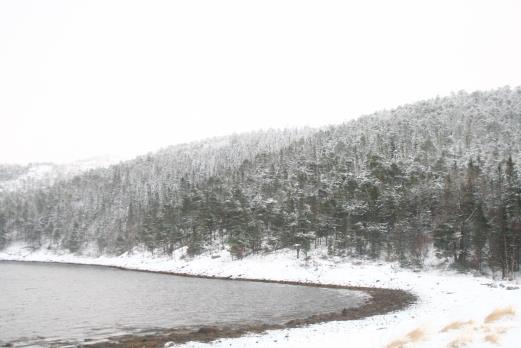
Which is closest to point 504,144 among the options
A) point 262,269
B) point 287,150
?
point 287,150

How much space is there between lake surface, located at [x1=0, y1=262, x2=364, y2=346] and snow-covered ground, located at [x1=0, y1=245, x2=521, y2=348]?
7.47 metres

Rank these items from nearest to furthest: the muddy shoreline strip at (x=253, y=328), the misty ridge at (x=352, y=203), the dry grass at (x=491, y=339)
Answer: the dry grass at (x=491, y=339) < the muddy shoreline strip at (x=253, y=328) < the misty ridge at (x=352, y=203)

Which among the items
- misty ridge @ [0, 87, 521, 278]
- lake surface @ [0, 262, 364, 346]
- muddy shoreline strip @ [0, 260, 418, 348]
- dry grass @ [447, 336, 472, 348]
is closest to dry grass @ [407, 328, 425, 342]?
dry grass @ [447, 336, 472, 348]

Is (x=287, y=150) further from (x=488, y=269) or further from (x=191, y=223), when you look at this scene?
(x=488, y=269)

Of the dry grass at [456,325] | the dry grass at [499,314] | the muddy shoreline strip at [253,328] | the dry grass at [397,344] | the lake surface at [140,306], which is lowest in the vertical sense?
the lake surface at [140,306]

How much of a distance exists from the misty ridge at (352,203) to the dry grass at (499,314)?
146 feet

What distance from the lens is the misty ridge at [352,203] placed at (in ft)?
218

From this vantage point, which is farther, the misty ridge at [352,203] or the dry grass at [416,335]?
the misty ridge at [352,203]

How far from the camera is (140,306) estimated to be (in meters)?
42.2

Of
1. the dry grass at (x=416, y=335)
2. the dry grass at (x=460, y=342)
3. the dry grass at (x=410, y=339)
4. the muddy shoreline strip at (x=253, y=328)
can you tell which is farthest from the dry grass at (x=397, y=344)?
the muddy shoreline strip at (x=253, y=328)

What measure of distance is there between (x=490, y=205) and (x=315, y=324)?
2196 inches

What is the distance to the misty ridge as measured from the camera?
218 ft

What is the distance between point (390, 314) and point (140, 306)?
2418 centimetres

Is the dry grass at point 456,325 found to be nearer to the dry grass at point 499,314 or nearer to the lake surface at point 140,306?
the dry grass at point 499,314
